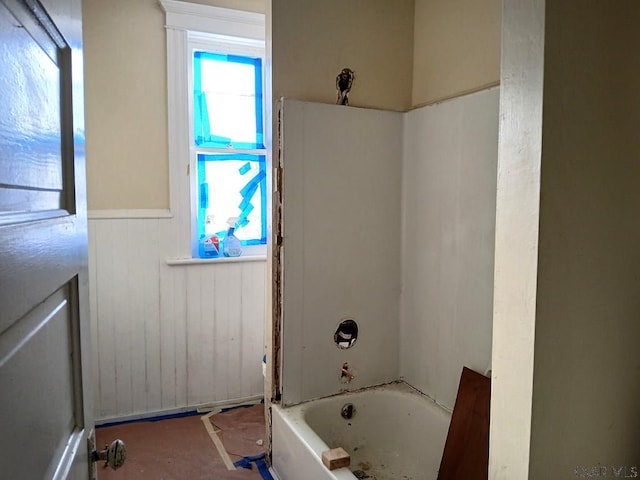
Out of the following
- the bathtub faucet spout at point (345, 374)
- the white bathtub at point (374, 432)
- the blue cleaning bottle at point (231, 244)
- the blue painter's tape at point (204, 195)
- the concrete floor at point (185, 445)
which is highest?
the blue painter's tape at point (204, 195)

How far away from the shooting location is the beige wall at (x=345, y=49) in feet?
7.13

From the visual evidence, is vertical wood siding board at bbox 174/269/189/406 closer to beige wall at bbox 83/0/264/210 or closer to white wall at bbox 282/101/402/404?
beige wall at bbox 83/0/264/210

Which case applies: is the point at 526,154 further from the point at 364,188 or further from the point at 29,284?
the point at 364,188

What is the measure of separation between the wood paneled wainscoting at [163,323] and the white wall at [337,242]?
32.4 inches

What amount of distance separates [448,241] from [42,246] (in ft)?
5.90

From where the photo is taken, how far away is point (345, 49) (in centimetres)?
229

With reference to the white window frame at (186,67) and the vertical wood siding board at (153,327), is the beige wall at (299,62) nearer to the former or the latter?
the white window frame at (186,67)

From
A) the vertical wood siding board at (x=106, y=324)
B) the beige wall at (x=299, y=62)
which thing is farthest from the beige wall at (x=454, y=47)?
the vertical wood siding board at (x=106, y=324)

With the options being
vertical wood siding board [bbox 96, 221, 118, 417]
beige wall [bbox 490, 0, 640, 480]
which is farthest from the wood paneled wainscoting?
beige wall [bbox 490, 0, 640, 480]

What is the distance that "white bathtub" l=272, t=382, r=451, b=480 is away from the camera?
6.91 ft

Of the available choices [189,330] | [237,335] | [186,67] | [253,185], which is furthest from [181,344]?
[186,67]

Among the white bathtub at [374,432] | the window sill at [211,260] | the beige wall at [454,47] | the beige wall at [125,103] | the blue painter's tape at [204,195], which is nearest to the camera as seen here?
the beige wall at [454,47]

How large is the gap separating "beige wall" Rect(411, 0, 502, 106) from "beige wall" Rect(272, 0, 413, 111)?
8cm

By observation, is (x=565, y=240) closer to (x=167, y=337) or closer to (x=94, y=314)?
(x=167, y=337)
